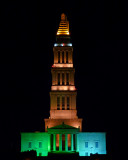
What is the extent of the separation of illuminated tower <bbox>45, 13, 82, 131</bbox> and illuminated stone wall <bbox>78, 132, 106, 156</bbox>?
2619mm

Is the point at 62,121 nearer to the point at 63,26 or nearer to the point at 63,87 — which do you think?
the point at 63,87

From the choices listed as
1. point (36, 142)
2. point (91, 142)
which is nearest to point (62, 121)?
point (36, 142)

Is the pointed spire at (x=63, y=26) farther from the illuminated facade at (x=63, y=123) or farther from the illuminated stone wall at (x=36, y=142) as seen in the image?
the illuminated stone wall at (x=36, y=142)

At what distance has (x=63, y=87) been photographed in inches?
2461

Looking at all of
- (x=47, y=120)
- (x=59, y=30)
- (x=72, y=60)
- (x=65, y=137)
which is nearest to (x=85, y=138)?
(x=65, y=137)

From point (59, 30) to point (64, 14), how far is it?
3952 millimetres

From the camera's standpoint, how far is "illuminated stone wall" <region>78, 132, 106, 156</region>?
58.1 meters

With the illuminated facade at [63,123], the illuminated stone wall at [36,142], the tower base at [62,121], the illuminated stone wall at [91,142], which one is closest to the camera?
the illuminated facade at [63,123]

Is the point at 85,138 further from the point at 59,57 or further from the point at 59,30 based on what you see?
the point at 59,30

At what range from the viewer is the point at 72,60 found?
212 ft

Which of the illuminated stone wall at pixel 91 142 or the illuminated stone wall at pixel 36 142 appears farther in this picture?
the illuminated stone wall at pixel 36 142

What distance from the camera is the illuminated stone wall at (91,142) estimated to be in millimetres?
58125

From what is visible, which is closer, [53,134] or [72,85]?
[53,134]

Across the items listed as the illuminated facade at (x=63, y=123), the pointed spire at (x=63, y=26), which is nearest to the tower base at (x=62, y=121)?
the illuminated facade at (x=63, y=123)
